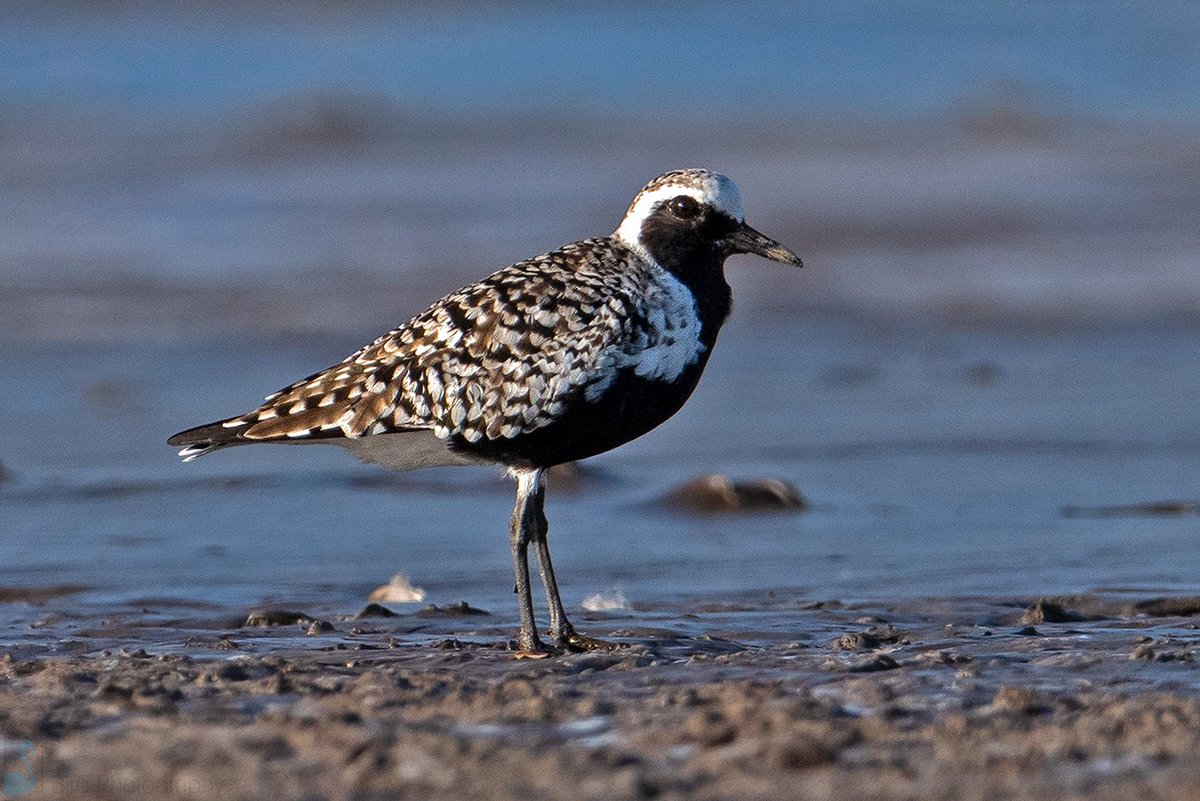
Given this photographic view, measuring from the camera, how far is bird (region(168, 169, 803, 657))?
6.76 metres

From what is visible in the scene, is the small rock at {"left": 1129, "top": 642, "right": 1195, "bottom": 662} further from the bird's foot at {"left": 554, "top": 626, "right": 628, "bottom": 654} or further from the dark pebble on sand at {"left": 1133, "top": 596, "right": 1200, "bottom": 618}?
the bird's foot at {"left": 554, "top": 626, "right": 628, "bottom": 654}

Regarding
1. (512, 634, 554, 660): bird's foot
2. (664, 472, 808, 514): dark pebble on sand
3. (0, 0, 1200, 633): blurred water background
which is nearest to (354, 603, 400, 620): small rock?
(0, 0, 1200, 633): blurred water background

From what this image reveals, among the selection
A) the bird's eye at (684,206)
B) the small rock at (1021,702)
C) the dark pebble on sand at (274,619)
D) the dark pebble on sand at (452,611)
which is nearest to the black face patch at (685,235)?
the bird's eye at (684,206)

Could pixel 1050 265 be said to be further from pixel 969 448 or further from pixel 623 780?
pixel 623 780

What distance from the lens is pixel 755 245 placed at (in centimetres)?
736

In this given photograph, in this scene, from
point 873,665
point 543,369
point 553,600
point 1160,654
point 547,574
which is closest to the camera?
point 873,665

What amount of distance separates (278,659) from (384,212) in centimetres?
1356

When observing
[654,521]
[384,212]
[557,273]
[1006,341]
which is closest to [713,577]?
[654,521]

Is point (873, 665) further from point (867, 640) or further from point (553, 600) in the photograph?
point (553, 600)

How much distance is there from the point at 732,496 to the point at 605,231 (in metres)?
8.57

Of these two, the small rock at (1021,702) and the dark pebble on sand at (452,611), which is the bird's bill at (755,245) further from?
the small rock at (1021,702)

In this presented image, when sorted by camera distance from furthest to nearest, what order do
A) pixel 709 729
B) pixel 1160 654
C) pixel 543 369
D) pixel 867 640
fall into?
pixel 543 369 < pixel 867 640 < pixel 1160 654 < pixel 709 729

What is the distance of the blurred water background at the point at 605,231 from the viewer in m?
8.89

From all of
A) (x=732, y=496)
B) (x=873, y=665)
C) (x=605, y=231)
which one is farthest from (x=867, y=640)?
(x=605, y=231)
